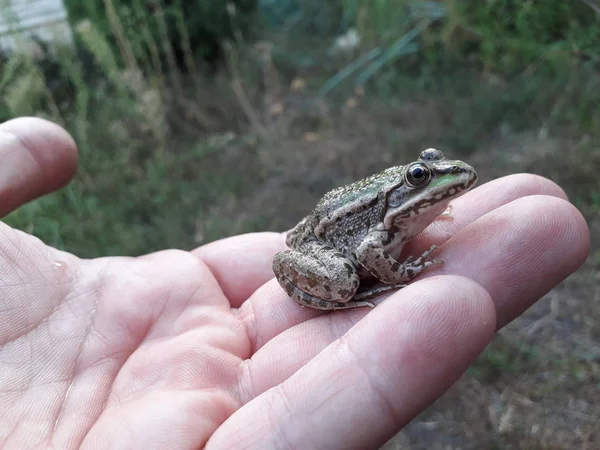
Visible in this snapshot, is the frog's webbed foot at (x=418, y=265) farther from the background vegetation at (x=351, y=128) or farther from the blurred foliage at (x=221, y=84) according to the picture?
the blurred foliage at (x=221, y=84)

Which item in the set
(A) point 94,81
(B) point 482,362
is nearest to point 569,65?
(B) point 482,362

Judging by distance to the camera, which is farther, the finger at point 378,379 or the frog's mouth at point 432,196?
the frog's mouth at point 432,196

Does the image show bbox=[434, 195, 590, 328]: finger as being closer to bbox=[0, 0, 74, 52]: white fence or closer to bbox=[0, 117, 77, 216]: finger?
bbox=[0, 117, 77, 216]: finger

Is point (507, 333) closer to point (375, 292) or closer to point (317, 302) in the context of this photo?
point (375, 292)

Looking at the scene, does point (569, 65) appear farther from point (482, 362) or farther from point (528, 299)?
point (528, 299)

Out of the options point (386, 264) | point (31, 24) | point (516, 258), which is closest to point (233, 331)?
point (386, 264)

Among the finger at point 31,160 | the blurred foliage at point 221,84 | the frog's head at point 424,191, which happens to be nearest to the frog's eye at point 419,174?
the frog's head at point 424,191

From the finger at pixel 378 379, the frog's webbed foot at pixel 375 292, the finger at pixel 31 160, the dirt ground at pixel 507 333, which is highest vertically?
the finger at pixel 31 160

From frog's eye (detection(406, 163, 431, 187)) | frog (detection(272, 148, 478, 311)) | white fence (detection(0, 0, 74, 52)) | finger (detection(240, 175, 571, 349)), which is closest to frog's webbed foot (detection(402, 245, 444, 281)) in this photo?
frog (detection(272, 148, 478, 311))
